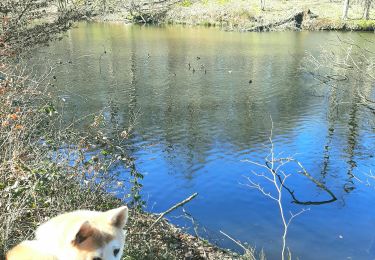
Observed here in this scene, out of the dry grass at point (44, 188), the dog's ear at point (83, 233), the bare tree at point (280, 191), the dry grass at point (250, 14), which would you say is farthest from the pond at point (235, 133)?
the dry grass at point (250, 14)

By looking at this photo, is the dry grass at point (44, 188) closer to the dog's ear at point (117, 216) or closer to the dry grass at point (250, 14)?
the dog's ear at point (117, 216)

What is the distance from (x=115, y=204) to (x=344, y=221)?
29.7ft

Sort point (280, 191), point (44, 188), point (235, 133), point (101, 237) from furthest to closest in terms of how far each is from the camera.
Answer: point (235, 133) < point (280, 191) < point (44, 188) < point (101, 237)

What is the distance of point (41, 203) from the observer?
7.82 metres

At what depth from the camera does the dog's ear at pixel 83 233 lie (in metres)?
3.52

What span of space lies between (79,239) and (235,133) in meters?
20.3

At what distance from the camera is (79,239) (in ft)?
11.7

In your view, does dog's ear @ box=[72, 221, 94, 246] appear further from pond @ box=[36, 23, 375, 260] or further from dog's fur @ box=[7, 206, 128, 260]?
pond @ box=[36, 23, 375, 260]

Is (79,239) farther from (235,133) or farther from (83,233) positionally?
(235,133)

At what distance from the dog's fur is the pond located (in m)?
9.69

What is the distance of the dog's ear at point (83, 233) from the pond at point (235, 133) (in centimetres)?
999

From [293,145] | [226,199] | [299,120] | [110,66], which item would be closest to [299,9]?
[110,66]

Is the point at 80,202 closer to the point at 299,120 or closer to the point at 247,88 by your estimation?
the point at 299,120

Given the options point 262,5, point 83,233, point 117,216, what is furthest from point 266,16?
point 83,233
